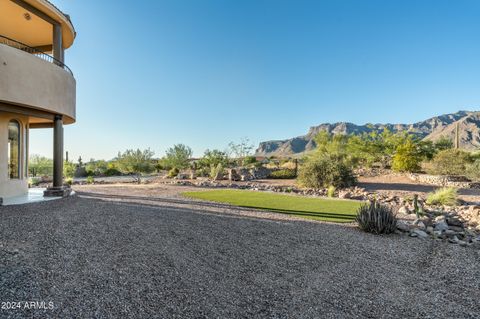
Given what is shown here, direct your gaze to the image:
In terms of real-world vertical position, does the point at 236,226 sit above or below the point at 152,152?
below

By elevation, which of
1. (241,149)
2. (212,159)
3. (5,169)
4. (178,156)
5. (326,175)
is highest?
(241,149)

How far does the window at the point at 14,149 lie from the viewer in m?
10.6

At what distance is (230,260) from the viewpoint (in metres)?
4.88

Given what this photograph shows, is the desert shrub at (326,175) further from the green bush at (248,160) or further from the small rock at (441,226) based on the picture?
the green bush at (248,160)

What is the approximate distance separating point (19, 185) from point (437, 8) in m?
22.9

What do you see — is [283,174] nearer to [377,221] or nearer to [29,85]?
[377,221]

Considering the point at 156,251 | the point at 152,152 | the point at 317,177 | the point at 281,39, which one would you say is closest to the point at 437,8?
the point at 281,39

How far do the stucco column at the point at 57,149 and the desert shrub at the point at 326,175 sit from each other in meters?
14.7

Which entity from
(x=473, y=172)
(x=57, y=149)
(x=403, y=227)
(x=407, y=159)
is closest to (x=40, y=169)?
(x=57, y=149)

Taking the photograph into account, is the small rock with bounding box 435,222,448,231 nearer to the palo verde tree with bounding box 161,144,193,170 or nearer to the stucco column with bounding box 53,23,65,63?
the stucco column with bounding box 53,23,65,63

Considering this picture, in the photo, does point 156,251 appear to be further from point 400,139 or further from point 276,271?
point 400,139

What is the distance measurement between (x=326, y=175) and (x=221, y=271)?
603 inches

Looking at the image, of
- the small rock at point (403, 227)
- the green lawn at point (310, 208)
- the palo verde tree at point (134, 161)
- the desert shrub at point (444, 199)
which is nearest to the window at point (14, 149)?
the green lawn at point (310, 208)

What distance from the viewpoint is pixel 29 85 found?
8828 millimetres
